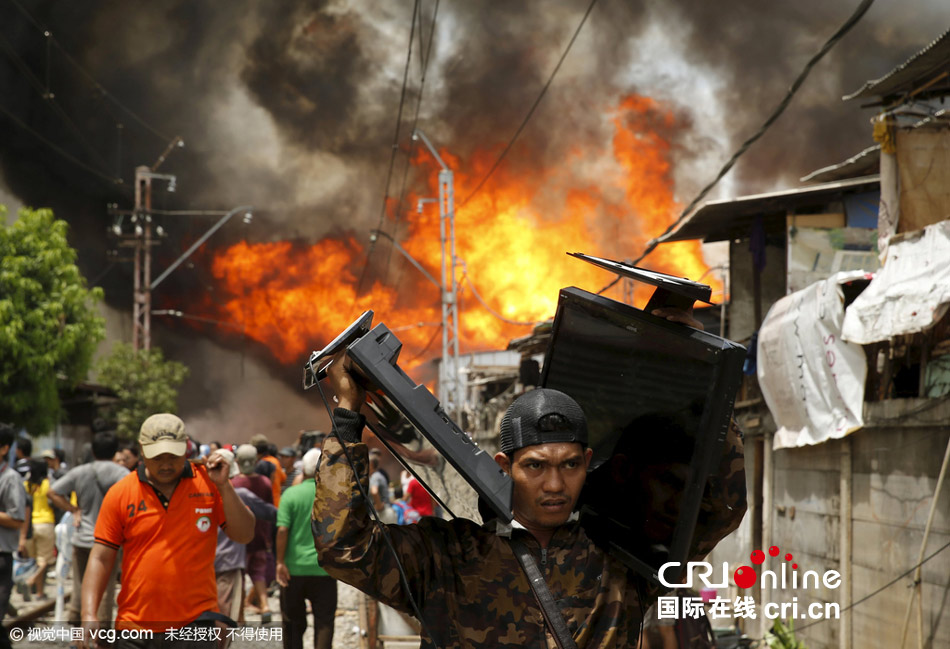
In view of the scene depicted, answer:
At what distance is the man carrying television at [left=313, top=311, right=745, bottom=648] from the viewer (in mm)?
2381

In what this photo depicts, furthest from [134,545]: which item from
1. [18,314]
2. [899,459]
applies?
[18,314]

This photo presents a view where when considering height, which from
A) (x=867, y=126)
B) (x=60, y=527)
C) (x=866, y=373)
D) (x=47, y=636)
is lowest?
(x=47, y=636)

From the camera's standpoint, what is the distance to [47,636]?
8.77m

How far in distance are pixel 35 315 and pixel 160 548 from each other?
16327 millimetres

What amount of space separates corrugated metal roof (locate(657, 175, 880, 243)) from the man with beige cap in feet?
28.7

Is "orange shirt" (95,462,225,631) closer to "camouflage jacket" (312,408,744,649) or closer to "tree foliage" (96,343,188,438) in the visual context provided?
"camouflage jacket" (312,408,744,649)

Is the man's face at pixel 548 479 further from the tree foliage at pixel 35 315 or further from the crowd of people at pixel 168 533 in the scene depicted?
the tree foliage at pixel 35 315

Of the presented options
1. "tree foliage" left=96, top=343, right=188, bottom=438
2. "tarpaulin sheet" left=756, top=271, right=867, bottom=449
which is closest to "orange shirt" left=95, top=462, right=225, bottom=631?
"tarpaulin sheet" left=756, top=271, right=867, bottom=449

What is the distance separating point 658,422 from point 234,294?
45.7 metres

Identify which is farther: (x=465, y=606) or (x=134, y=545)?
(x=134, y=545)

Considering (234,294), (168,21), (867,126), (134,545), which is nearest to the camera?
(134,545)

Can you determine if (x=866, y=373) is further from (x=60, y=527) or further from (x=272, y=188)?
(x=272, y=188)

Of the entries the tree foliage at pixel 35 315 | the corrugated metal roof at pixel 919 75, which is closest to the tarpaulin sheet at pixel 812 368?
the corrugated metal roof at pixel 919 75

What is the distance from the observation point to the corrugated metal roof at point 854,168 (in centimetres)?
1248
